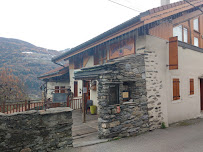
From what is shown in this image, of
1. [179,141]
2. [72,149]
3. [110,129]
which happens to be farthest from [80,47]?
[179,141]

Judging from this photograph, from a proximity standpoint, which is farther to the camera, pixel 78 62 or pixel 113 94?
pixel 78 62

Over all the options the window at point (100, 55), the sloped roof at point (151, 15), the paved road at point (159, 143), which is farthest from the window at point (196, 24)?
the paved road at point (159, 143)

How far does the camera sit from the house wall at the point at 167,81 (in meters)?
5.89

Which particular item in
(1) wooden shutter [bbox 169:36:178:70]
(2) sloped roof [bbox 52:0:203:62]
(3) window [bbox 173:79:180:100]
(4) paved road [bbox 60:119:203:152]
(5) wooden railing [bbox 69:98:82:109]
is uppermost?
(2) sloped roof [bbox 52:0:203:62]

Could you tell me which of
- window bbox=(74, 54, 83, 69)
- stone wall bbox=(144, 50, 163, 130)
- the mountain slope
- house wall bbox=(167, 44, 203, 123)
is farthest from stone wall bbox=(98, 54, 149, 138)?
the mountain slope

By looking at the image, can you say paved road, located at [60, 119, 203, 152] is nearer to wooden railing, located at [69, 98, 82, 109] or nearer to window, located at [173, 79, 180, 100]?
window, located at [173, 79, 180, 100]

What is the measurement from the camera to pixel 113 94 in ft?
16.1

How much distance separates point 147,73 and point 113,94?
181 cm

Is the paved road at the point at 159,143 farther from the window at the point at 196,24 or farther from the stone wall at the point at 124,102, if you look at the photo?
the window at the point at 196,24

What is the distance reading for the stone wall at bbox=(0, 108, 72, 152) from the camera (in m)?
3.14

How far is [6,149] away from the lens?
311 cm

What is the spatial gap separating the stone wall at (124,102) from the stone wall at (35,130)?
1.18 meters

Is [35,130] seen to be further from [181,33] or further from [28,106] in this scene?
[181,33]

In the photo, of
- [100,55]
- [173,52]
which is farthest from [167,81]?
[100,55]
